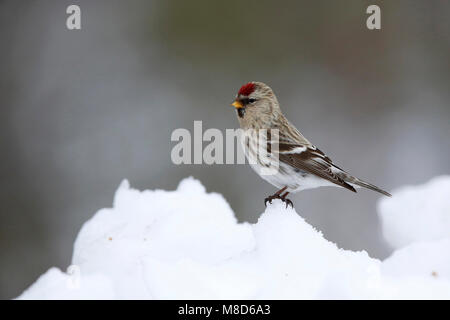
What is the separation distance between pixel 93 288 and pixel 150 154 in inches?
119

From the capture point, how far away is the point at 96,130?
3.91 metres

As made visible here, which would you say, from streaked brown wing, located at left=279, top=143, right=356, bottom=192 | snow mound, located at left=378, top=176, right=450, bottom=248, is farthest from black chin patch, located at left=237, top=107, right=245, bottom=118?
snow mound, located at left=378, top=176, right=450, bottom=248

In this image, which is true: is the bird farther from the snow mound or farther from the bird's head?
the snow mound

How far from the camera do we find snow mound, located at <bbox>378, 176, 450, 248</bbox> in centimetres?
129

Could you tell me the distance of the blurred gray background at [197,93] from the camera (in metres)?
3.67

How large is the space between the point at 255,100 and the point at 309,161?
344 mm

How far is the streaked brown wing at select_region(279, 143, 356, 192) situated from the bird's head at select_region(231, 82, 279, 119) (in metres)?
0.18

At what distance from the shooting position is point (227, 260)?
98cm

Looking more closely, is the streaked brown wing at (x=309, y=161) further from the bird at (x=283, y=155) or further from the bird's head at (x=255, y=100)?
the bird's head at (x=255, y=100)

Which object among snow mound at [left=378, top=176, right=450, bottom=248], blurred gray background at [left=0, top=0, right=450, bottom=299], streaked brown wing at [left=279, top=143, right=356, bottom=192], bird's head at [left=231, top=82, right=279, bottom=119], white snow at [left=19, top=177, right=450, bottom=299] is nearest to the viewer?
white snow at [left=19, top=177, right=450, bottom=299]

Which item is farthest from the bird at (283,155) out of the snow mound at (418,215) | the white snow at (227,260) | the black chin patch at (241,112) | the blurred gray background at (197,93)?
the blurred gray background at (197,93)

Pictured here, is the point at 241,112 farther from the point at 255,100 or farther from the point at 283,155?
the point at 283,155
